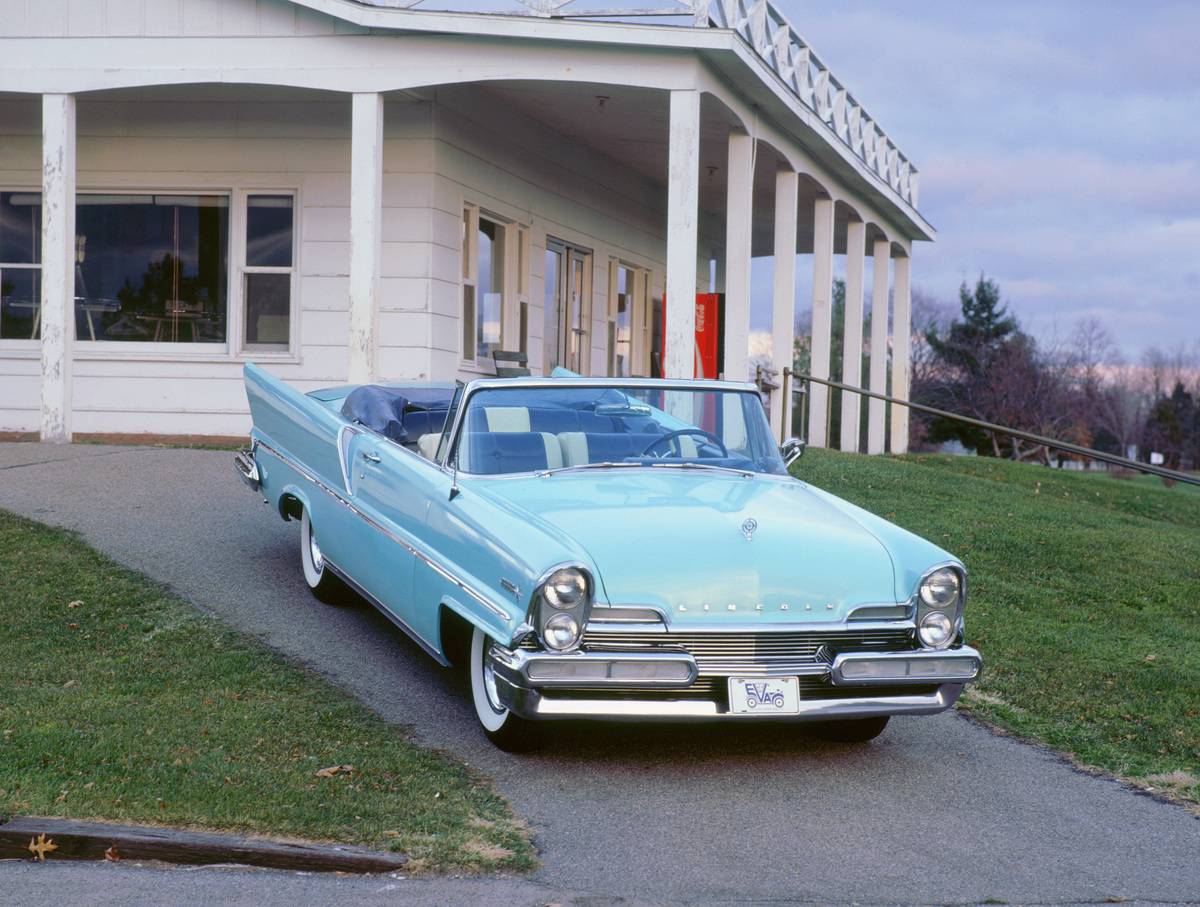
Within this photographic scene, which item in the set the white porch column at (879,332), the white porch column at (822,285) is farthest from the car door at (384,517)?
the white porch column at (879,332)

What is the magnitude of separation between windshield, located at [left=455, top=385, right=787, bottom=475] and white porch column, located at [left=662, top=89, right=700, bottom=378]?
554 centimetres

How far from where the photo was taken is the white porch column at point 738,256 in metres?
13.7

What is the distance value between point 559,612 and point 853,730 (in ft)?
5.01

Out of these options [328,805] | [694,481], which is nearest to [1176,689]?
[694,481]

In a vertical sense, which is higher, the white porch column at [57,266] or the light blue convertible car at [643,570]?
the white porch column at [57,266]

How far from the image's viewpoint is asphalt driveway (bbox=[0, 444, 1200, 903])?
13.6ft

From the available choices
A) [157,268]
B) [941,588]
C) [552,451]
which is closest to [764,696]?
[941,588]

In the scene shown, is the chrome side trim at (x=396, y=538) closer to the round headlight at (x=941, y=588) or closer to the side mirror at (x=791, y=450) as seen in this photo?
the round headlight at (x=941, y=588)

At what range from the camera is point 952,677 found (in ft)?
16.7

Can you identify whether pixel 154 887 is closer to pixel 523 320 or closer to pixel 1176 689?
pixel 1176 689

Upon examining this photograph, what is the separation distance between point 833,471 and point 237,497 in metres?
5.41

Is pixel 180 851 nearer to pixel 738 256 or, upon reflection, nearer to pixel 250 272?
pixel 738 256

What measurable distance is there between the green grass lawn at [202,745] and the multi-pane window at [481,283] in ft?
27.6

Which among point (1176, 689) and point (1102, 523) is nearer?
point (1176, 689)
